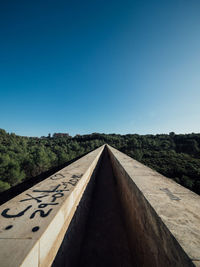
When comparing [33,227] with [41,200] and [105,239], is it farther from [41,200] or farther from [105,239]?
[105,239]

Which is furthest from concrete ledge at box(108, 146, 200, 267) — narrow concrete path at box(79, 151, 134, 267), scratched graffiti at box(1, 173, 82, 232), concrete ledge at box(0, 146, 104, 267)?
scratched graffiti at box(1, 173, 82, 232)

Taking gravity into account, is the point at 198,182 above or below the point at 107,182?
below

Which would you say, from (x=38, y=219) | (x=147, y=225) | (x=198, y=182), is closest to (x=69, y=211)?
(x=38, y=219)

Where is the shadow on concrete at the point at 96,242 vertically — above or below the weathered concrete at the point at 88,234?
below

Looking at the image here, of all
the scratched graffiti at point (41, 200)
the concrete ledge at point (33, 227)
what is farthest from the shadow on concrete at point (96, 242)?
the scratched graffiti at point (41, 200)

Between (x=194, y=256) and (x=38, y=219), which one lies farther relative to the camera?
(x=38, y=219)

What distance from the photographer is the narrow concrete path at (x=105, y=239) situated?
145 centimetres

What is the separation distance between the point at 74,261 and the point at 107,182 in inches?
104

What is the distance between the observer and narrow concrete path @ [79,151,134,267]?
1446mm

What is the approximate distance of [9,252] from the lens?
0.70 meters

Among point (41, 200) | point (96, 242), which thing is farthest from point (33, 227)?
point (96, 242)

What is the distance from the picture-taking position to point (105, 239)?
1730mm

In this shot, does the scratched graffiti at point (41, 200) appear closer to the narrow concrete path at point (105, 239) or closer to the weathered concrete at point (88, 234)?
the weathered concrete at point (88, 234)

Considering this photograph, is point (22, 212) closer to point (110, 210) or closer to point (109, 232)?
point (109, 232)
